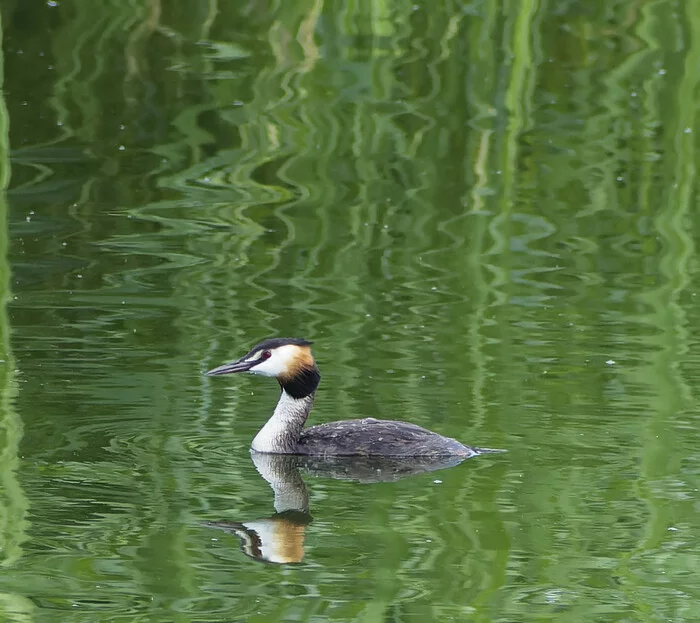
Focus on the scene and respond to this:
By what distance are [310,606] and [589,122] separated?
8045 millimetres

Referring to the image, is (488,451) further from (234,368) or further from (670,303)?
(670,303)

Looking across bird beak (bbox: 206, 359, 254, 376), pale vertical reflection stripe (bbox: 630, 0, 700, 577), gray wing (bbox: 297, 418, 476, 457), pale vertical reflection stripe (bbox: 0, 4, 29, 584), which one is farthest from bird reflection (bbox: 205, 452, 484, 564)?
pale vertical reflection stripe (bbox: 630, 0, 700, 577)

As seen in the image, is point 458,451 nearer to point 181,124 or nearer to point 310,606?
point 310,606

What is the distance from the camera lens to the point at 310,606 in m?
5.05

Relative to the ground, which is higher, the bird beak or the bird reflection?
the bird beak

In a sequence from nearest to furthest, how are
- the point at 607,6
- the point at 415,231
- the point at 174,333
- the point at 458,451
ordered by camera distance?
the point at 458,451
the point at 174,333
the point at 415,231
the point at 607,6

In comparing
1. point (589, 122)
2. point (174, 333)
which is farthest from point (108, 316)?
point (589, 122)

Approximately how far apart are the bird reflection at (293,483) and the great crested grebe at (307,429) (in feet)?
0.12

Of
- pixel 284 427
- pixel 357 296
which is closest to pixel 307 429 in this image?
pixel 284 427

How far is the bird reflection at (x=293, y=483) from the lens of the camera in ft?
18.7

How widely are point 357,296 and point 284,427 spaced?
8.01 ft

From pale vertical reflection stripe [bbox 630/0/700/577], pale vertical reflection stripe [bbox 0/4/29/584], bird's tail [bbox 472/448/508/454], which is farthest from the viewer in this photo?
bird's tail [bbox 472/448/508/454]

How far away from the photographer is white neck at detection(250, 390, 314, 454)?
22.7ft

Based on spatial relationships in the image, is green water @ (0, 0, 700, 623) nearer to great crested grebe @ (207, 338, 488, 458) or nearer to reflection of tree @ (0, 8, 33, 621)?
reflection of tree @ (0, 8, 33, 621)
